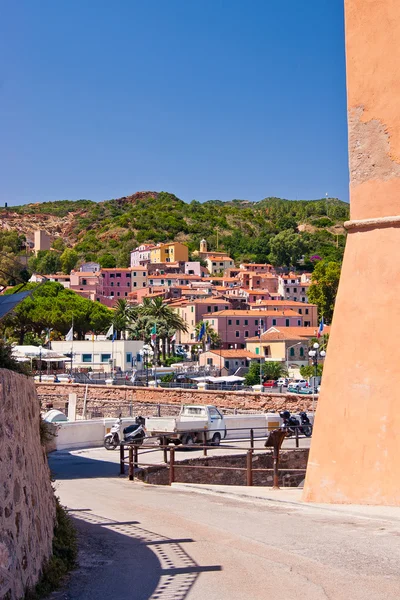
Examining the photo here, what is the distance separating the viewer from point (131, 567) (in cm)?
816

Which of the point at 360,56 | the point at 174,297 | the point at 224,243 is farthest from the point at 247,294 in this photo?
the point at 360,56

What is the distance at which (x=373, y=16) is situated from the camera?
12.4 meters

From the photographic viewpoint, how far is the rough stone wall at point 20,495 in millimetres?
6270

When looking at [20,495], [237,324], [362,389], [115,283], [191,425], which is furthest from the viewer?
[115,283]

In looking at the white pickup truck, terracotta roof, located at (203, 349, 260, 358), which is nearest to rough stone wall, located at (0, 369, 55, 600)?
the white pickup truck

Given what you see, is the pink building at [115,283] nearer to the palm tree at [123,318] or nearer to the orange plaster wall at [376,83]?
the palm tree at [123,318]

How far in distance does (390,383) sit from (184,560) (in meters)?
4.47

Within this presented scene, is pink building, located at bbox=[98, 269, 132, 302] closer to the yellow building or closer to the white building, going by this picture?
the yellow building

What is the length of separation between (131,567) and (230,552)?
1141 millimetres

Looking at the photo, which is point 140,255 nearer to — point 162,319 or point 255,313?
point 255,313

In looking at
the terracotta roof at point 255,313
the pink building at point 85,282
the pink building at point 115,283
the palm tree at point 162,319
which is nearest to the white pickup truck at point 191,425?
the palm tree at point 162,319

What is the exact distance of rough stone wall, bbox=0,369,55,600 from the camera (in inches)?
247

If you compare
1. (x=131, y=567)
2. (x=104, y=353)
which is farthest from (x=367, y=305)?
(x=104, y=353)

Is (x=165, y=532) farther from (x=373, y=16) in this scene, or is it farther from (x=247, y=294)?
(x=247, y=294)
